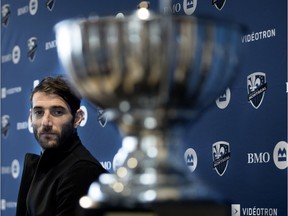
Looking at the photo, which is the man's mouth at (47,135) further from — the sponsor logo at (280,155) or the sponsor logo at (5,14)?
the sponsor logo at (5,14)

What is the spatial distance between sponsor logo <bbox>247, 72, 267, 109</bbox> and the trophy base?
2365 mm

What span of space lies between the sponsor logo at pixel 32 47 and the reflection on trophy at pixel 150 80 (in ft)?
13.0

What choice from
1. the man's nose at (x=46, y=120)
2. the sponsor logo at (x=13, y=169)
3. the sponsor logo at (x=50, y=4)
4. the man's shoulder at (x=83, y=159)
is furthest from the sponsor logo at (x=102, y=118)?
the man's shoulder at (x=83, y=159)

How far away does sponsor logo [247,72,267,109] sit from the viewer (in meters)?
3.24

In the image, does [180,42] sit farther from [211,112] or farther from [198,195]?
[211,112]

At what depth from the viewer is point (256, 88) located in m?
3.27

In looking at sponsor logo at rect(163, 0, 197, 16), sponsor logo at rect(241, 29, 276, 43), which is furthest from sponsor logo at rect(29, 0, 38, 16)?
sponsor logo at rect(241, 29, 276, 43)

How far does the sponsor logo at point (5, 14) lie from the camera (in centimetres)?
513

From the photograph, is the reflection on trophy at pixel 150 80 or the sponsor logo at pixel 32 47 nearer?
the reflection on trophy at pixel 150 80

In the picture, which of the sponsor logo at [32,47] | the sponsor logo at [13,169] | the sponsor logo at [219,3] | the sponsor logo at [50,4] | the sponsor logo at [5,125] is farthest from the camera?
the sponsor logo at [5,125]

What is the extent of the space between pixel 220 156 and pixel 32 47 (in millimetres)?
1898

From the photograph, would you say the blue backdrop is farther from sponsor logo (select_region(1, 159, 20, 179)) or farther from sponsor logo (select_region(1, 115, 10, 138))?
sponsor logo (select_region(1, 115, 10, 138))

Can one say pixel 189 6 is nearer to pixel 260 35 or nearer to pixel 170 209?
pixel 260 35

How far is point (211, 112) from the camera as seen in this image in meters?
3.49
